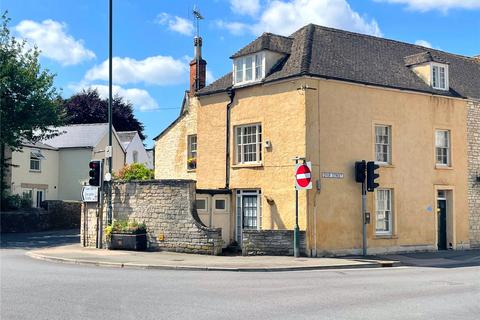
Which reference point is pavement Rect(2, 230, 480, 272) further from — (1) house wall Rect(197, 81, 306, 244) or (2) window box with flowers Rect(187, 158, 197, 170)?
(2) window box with flowers Rect(187, 158, 197, 170)

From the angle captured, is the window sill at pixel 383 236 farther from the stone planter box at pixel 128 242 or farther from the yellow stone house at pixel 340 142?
the stone planter box at pixel 128 242

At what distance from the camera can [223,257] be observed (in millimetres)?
20688

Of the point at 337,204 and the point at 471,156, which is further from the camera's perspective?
the point at 471,156

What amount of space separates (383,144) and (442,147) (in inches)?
140

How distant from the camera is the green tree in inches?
1332

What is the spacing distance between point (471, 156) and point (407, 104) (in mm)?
4577

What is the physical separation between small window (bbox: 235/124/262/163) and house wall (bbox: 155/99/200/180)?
5100mm

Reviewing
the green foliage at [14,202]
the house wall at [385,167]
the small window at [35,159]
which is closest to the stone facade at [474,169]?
the house wall at [385,167]

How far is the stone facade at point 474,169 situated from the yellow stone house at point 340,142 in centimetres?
5

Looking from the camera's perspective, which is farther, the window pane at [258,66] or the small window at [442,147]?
the small window at [442,147]

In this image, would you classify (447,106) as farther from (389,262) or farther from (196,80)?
(196,80)

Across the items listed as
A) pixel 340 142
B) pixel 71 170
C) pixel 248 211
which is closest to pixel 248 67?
pixel 340 142

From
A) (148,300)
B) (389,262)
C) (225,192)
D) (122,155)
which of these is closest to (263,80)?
(225,192)

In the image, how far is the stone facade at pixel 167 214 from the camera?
71.2 feet
